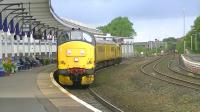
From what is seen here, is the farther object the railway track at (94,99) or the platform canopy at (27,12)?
the platform canopy at (27,12)

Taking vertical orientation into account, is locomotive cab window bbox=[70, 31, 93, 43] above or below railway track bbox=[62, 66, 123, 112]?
above

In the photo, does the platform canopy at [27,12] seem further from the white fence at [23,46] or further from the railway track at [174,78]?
the railway track at [174,78]

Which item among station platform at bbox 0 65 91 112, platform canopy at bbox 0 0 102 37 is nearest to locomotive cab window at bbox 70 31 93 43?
station platform at bbox 0 65 91 112

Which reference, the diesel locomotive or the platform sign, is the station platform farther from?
the platform sign

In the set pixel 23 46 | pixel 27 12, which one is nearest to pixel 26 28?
pixel 27 12

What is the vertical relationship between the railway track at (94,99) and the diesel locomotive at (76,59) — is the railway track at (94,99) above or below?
below

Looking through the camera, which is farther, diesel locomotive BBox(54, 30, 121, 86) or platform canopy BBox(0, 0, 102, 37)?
Answer: platform canopy BBox(0, 0, 102, 37)

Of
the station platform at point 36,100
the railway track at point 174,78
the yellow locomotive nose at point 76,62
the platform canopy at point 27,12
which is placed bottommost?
the railway track at point 174,78

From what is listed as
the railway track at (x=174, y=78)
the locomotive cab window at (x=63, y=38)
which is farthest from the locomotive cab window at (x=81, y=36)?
the railway track at (x=174, y=78)

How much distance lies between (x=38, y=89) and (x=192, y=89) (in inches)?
294

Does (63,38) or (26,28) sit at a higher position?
(26,28)

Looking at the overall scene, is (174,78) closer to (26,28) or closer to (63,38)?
(63,38)

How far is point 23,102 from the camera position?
56.6ft

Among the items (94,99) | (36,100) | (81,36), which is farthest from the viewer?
(81,36)
